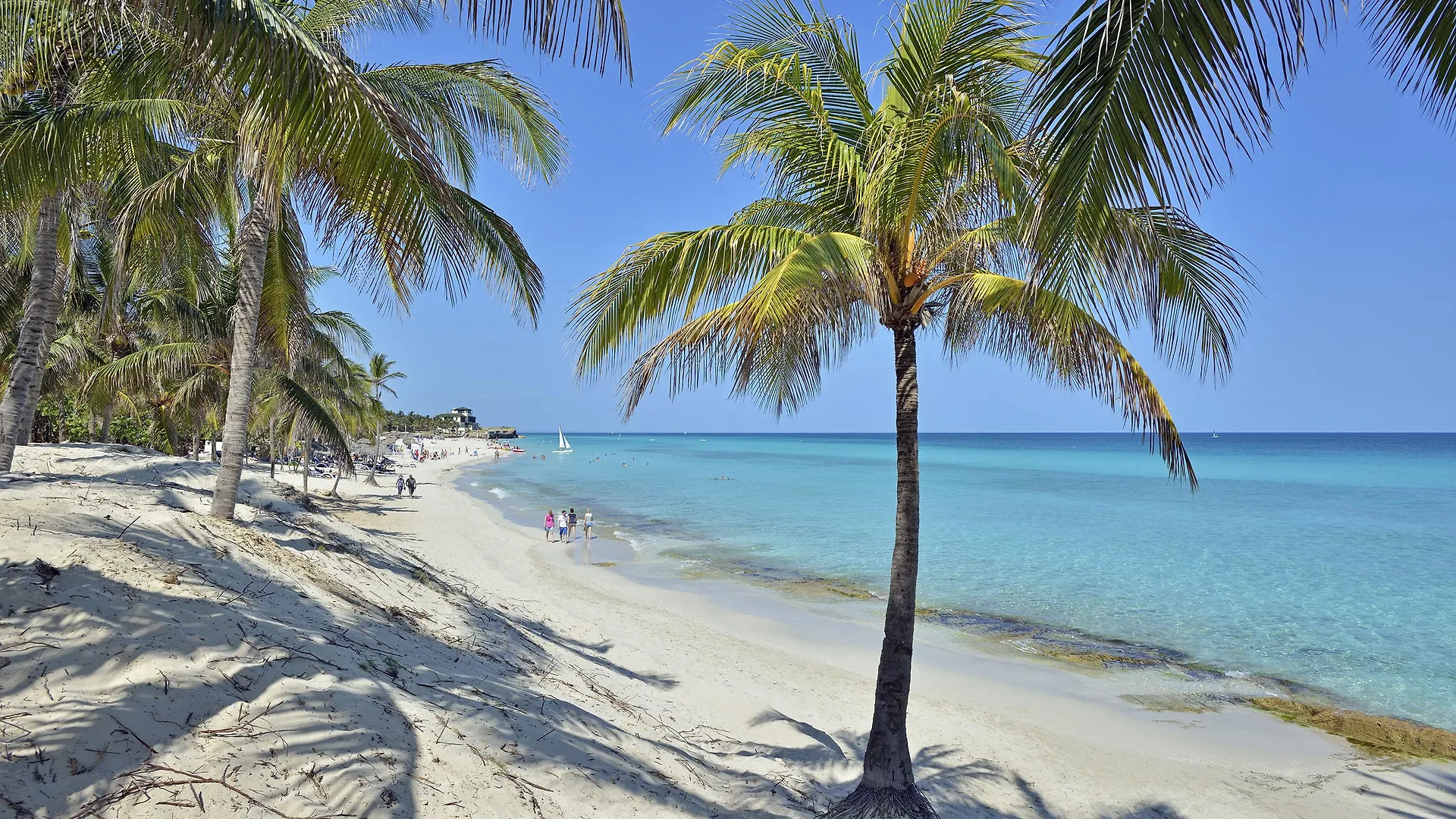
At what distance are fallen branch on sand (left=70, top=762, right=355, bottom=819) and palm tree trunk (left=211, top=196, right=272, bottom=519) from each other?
19.2 ft

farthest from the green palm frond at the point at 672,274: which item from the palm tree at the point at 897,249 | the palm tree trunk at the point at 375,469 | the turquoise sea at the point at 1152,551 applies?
the palm tree trunk at the point at 375,469

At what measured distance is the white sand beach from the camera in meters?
3.24

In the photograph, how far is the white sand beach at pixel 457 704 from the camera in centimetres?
324

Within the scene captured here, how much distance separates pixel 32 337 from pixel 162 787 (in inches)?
329

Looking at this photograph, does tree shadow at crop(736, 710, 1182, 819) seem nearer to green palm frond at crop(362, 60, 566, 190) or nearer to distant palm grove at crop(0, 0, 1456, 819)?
distant palm grove at crop(0, 0, 1456, 819)

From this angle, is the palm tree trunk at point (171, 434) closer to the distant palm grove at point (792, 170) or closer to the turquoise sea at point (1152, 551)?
the turquoise sea at point (1152, 551)

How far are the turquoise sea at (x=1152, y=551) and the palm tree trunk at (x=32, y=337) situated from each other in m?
15.5

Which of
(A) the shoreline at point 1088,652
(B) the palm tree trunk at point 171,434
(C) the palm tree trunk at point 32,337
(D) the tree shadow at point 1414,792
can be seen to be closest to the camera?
(D) the tree shadow at point 1414,792

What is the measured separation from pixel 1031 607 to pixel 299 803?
16.3m

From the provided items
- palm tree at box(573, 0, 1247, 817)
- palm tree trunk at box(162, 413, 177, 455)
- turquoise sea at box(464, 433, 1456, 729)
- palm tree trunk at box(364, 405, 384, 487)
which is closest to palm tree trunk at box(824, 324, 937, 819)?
palm tree at box(573, 0, 1247, 817)

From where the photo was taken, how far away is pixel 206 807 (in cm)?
290

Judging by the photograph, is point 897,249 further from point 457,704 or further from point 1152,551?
point 1152,551

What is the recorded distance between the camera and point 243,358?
793 cm

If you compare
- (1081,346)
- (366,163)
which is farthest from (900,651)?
(366,163)
